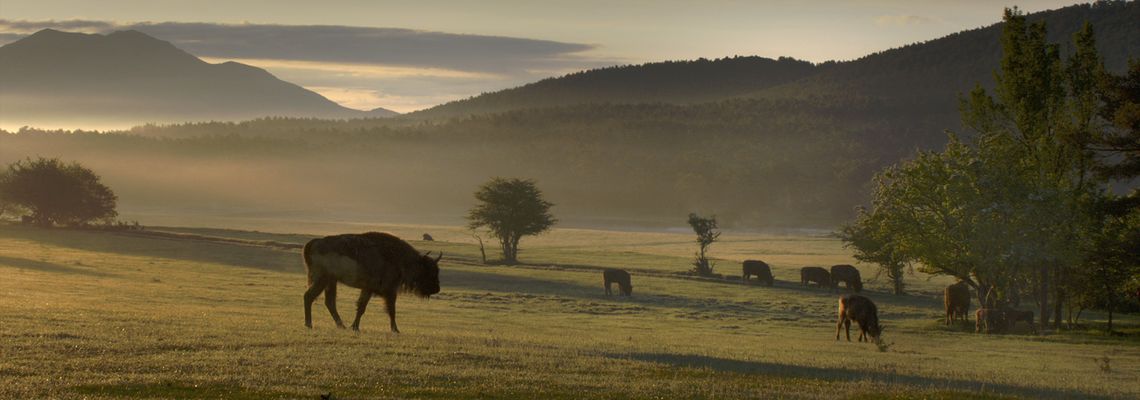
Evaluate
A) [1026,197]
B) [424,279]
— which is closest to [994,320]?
[1026,197]

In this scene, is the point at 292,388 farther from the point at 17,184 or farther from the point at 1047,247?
the point at 17,184

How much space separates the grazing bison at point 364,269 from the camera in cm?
2689

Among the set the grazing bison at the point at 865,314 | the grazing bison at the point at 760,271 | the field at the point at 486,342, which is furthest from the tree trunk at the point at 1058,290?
the grazing bison at the point at 760,271

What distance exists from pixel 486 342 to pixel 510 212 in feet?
223

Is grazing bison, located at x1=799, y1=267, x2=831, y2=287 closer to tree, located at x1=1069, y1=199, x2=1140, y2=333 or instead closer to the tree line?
the tree line

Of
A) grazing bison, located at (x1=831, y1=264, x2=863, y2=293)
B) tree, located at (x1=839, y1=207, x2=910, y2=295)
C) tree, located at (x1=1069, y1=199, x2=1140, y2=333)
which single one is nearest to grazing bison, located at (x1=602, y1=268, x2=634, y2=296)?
tree, located at (x1=839, y1=207, x2=910, y2=295)

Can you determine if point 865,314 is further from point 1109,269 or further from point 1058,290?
point 1109,269

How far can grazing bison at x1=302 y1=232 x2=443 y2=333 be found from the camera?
2689cm

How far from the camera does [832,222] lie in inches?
7136

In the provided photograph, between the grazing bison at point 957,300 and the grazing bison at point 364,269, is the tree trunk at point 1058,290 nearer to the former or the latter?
the grazing bison at point 957,300

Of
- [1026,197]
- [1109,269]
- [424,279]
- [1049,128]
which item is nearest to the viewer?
[424,279]

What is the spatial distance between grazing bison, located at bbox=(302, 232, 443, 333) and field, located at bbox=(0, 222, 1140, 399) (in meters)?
1.03

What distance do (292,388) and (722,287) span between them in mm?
53424

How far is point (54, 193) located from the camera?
94.4m
